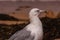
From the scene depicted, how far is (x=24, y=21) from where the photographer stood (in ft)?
9.70

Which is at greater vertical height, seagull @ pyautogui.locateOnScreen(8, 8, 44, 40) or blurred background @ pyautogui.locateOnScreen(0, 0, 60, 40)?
blurred background @ pyautogui.locateOnScreen(0, 0, 60, 40)

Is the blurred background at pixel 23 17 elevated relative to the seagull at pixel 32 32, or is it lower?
elevated

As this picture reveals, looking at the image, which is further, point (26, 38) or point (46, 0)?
point (46, 0)

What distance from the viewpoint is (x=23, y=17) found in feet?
A: 10.1

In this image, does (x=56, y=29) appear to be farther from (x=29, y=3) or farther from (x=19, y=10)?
(x=29, y=3)

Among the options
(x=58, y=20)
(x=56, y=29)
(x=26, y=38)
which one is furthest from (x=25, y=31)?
(x=58, y=20)

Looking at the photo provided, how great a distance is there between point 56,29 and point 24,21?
0.42 m

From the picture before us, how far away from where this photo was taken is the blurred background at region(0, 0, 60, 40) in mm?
2619

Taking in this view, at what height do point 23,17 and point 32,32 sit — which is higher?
point 23,17

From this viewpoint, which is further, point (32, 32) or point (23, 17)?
point (23, 17)

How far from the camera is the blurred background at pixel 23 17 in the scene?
262 cm

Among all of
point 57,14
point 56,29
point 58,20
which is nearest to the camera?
point 56,29

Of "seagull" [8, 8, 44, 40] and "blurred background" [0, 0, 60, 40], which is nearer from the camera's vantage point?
"seagull" [8, 8, 44, 40]

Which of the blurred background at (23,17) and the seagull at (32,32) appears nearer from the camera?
the seagull at (32,32)
